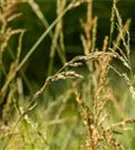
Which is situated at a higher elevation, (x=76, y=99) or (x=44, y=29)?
(x=76, y=99)

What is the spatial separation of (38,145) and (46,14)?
3.63 m

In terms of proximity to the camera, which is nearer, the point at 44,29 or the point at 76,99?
the point at 76,99

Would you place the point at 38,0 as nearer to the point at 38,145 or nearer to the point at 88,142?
the point at 38,145

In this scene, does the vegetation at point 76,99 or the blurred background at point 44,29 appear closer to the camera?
the vegetation at point 76,99

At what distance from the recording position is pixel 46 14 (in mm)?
5988

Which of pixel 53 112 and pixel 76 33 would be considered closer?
pixel 53 112

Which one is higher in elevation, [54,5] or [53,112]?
[54,5]

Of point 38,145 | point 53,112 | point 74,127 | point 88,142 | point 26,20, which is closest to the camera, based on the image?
point 88,142

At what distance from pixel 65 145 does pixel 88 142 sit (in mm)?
1167

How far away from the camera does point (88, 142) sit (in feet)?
4.89

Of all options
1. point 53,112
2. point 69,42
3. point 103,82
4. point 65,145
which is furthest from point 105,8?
point 103,82

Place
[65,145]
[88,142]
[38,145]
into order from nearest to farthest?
1. [88,142]
2. [38,145]
3. [65,145]

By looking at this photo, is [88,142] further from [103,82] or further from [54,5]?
[54,5]

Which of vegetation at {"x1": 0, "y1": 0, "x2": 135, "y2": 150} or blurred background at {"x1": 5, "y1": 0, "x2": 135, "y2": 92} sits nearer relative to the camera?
vegetation at {"x1": 0, "y1": 0, "x2": 135, "y2": 150}
